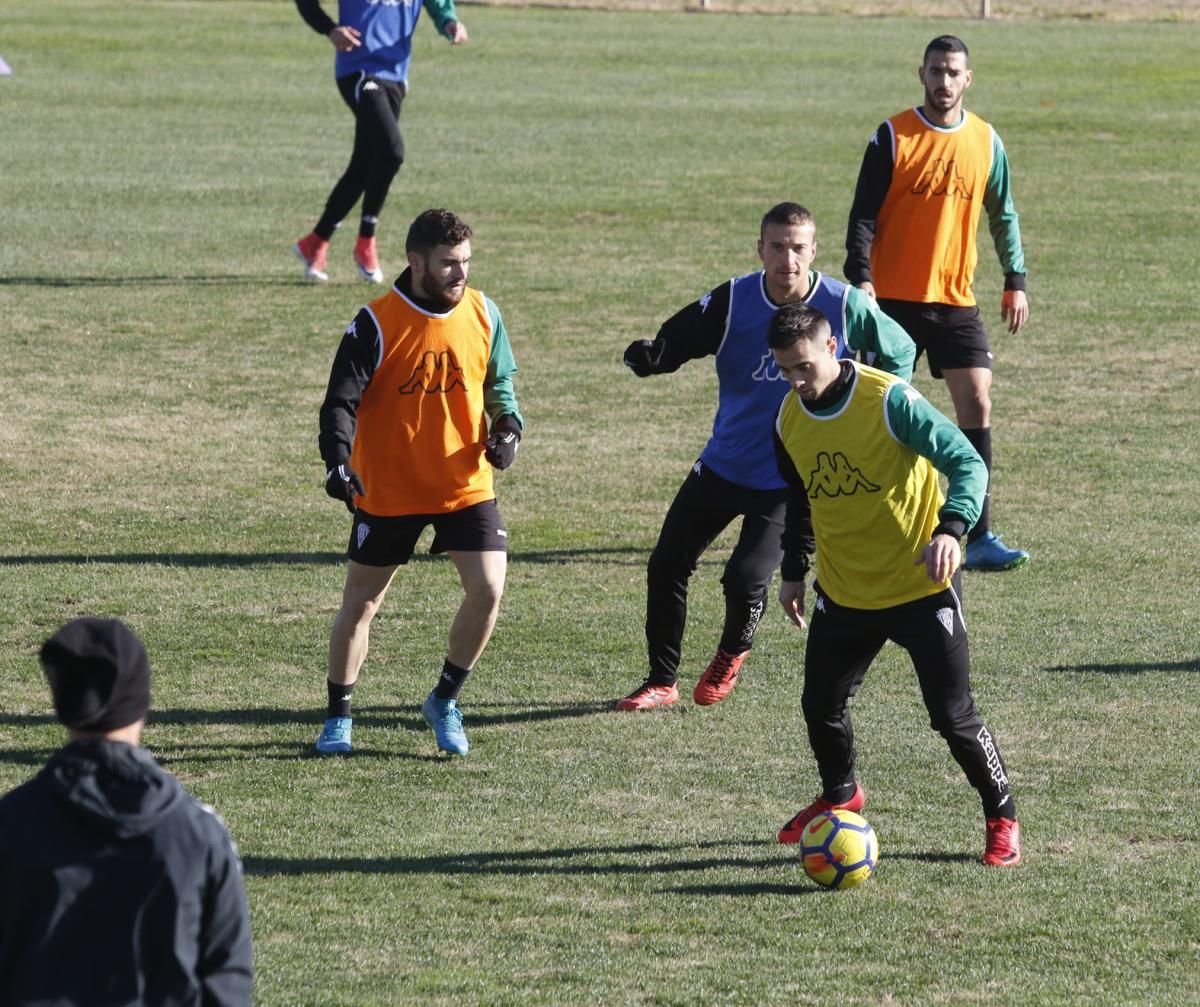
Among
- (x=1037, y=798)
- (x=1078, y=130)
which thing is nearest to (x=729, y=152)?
(x=1078, y=130)

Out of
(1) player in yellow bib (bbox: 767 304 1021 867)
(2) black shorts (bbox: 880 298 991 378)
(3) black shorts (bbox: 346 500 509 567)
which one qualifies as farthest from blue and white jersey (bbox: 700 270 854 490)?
(2) black shorts (bbox: 880 298 991 378)

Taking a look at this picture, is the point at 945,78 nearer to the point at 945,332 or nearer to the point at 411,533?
the point at 945,332

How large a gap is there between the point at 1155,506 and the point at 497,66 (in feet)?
66.4

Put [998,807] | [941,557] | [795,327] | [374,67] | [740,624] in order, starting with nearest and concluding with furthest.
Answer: [941,557] → [795,327] → [998,807] → [740,624] → [374,67]

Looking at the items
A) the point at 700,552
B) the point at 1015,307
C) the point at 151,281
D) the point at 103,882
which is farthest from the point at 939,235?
the point at 151,281

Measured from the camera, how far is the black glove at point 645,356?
27.7ft

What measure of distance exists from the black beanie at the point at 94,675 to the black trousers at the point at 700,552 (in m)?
4.99

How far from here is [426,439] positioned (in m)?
7.95

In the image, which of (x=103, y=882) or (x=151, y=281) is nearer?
(x=103, y=882)

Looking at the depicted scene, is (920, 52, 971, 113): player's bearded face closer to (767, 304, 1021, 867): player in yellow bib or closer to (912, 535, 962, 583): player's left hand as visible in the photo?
(767, 304, 1021, 867): player in yellow bib

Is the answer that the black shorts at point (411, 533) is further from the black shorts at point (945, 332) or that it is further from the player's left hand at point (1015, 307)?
the player's left hand at point (1015, 307)

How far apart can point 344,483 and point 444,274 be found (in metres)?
0.90

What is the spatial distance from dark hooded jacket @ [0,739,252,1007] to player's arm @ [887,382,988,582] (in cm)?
332

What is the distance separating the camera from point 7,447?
12.8m
